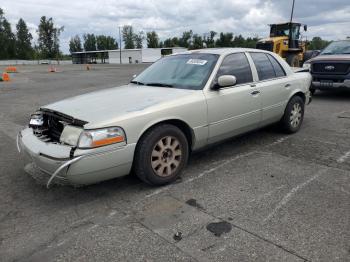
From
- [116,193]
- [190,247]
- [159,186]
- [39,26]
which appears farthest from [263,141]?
[39,26]

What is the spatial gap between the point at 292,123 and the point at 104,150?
3.85m

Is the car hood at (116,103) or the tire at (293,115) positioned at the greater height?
the car hood at (116,103)

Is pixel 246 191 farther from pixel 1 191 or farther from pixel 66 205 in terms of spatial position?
pixel 1 191

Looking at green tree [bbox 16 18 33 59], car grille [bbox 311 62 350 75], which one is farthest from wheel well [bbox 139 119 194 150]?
green tree [bbox 16 18 33 59]

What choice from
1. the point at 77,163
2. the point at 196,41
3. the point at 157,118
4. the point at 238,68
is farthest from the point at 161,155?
the point at 196,41

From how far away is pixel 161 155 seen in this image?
361 cm

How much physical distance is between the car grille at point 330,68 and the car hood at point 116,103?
6888 millimetres

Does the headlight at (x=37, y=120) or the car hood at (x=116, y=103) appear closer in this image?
the car hood at (x=116, y=103)

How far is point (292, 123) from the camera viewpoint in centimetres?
573

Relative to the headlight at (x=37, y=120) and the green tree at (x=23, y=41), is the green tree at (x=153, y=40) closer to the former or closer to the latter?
the green tree at (x=23, y=41)

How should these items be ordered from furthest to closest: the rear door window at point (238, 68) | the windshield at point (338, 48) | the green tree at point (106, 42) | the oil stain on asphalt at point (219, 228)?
the green tree at point (106, 42) → the windshield at point (338, 48) → the rear door window at point (238, 68) → the oil stain on asphalt at point (219, 228)

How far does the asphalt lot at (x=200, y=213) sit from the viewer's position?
8.38 ft

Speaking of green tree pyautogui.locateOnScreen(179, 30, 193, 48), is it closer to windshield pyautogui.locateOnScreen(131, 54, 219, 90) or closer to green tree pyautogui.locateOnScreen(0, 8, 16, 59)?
green tree pyautogui.locateOnScreen(0, 8, 16, 59)

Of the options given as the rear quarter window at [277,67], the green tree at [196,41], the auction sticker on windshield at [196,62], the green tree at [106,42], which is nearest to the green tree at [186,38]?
the green tree at [196,41]
